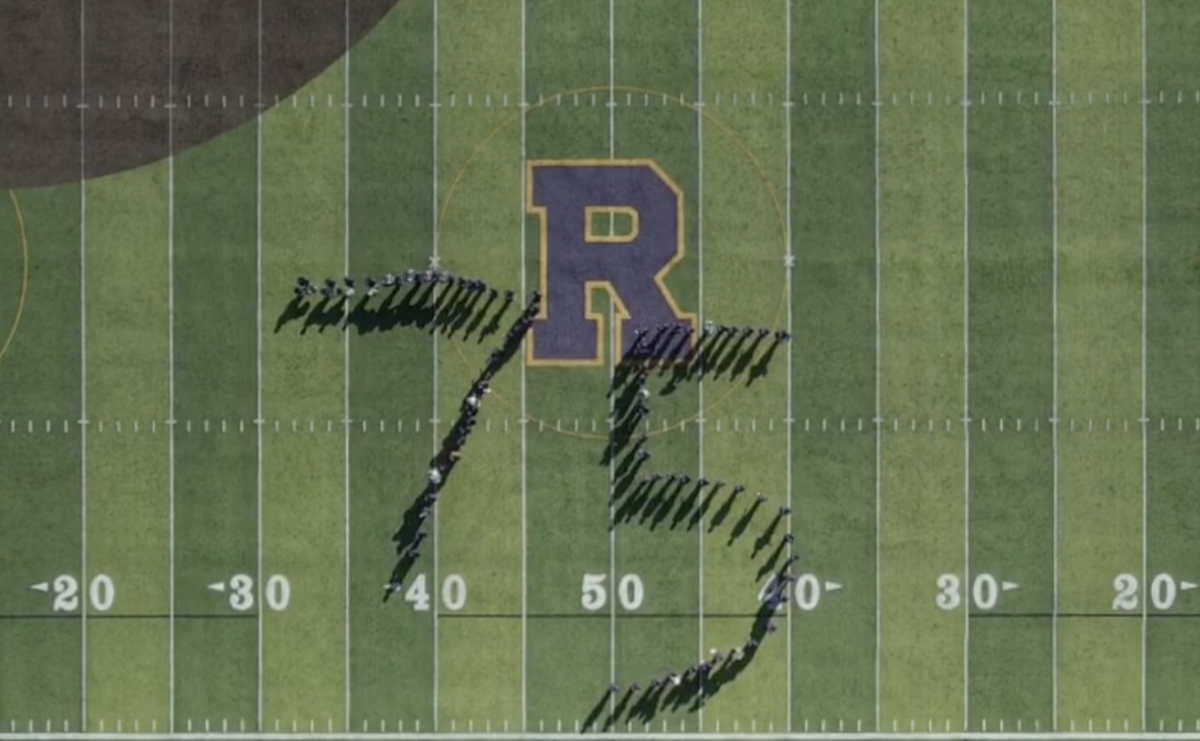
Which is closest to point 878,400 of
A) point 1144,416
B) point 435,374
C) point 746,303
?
point 746,303

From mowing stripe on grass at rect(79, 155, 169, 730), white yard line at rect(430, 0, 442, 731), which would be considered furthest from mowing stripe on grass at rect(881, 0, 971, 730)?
mowing stripe on grass at rect(79, 155, 169, 730)

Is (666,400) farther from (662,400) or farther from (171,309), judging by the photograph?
(171,309)

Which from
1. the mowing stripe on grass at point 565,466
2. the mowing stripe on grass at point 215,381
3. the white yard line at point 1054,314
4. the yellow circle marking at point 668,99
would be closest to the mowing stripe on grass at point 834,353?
the yellow circle marking at point 668,99

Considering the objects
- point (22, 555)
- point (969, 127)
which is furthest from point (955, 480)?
point (22, 555)

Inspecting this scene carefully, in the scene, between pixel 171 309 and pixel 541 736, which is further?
pixel 541 736

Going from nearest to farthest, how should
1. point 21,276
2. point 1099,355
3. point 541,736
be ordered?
point 1099,355 → point 21,276 → point 541,736

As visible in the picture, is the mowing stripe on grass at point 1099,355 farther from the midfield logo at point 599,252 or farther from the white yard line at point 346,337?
the white yard line at point 346,337
